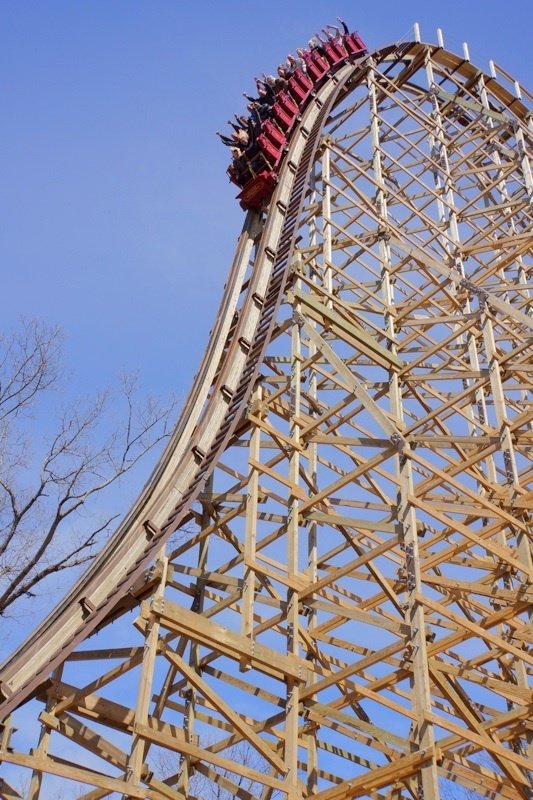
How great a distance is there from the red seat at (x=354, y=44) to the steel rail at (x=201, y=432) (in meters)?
2.68

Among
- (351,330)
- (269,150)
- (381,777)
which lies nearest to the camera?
(381,777)

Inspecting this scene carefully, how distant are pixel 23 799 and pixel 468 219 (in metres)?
11.6

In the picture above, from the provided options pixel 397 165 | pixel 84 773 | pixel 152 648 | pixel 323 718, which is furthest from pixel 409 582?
pixel 397 165

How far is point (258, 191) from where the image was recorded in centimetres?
1312

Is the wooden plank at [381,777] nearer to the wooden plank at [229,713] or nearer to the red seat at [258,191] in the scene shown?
the wooden plank at [229,713]

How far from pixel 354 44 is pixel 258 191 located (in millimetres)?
5727

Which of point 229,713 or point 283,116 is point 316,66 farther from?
point 229,713

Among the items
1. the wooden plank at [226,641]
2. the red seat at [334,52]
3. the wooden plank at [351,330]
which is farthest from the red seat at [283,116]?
the wooden plank at [226,641]

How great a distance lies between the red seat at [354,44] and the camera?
1727 cm

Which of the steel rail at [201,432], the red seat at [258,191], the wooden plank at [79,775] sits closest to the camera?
the wooden plank at [79,775]

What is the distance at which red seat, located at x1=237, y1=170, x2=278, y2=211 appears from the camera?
516 inches

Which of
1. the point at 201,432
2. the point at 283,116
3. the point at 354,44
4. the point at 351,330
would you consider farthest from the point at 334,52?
the point at 201,432

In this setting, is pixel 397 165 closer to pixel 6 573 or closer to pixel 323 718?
pixel 6 573

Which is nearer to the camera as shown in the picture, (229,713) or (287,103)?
(229,713)
